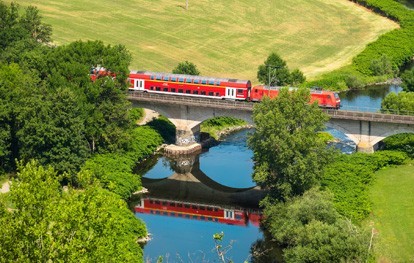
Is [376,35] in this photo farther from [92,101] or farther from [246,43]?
[92,101]

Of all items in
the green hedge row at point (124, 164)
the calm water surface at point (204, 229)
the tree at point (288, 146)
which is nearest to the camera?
the calm water surface at point (204, 229)

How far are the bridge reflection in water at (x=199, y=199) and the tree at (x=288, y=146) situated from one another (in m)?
5.47

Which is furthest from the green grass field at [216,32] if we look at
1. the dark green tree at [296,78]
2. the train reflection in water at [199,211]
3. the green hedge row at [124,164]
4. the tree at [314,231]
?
the tree at [314,231]

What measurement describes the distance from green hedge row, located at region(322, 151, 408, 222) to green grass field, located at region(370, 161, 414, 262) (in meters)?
1.17

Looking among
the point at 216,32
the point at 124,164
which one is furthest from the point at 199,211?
the point at 216,32

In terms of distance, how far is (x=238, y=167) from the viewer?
112062 millimetres

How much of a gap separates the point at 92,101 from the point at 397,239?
135 ft

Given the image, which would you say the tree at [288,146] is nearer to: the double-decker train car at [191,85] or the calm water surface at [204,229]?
the calm water surface at [204,229]

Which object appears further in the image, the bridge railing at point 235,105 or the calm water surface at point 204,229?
the bridge railing at point 235,105

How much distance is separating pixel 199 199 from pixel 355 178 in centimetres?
1822

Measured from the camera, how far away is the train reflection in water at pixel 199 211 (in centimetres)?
9594

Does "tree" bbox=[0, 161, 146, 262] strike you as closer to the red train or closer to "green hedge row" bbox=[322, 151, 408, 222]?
"green hedge row" bbox=[322, 151, 408, 222]

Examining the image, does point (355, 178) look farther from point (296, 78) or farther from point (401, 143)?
point (296, 78)

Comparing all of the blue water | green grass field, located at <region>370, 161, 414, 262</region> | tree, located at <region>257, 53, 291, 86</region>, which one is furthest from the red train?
the blue water
